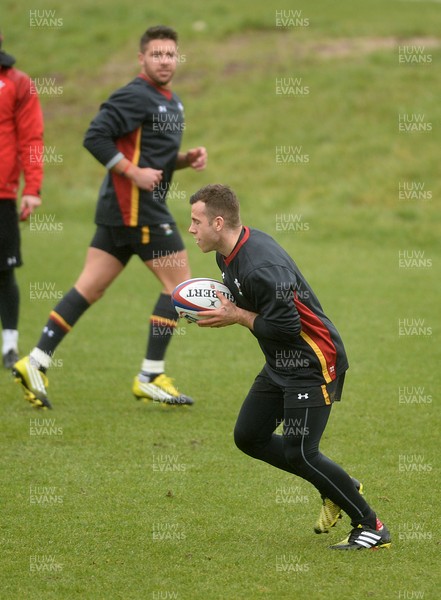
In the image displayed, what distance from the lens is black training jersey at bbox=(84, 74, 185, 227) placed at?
729 cm

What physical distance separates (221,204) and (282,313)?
0.60 metres

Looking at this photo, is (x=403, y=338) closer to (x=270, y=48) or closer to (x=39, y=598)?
(x=39, y=598)

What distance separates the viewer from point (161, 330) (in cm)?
767

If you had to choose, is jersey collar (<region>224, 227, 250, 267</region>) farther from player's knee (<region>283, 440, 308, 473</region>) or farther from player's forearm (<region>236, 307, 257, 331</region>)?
player's knee (<region>283, 440, 308, 473</region>)

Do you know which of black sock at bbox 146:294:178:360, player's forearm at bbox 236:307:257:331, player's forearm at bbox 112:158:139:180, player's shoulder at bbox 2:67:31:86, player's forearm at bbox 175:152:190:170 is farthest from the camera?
player's shoulder at bbox 2:67:31:86

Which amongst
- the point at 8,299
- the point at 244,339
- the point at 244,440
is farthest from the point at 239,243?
the point at 244,339

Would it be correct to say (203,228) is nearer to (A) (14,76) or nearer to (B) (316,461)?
(B) (316,461)

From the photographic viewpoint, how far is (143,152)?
7.50m

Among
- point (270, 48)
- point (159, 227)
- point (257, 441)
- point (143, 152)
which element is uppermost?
point (270, 48)

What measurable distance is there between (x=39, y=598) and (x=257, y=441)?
135 centimetres

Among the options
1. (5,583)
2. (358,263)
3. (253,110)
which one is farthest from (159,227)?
(253,110)

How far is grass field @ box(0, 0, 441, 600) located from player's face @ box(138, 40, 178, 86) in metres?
2.39

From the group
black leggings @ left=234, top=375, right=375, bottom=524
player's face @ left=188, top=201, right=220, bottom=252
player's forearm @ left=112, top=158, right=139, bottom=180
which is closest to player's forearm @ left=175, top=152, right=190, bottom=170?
player's forearm @ left=112, top=158, right=139, bottom=180

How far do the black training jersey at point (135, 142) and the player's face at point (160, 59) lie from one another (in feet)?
0.34
